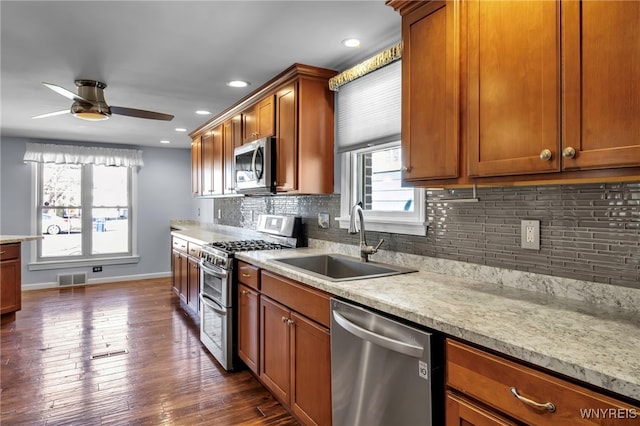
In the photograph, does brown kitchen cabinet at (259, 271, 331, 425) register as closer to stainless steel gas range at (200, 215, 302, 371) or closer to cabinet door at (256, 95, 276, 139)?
stainless steel gas range at (200, 215, 302, 371)

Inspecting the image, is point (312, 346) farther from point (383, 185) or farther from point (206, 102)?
point (206, 102)

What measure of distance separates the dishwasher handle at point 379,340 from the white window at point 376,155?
0.79 m

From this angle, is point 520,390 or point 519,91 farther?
point 519,91

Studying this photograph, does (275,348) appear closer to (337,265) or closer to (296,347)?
(296,347)

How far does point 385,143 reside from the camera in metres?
2.48

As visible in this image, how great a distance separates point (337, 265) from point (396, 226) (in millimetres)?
562

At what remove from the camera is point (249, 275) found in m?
2.71

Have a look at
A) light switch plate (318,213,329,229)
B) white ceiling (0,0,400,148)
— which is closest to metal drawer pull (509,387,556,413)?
white ceiling (0,0,400,148)

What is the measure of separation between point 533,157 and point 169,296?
202 inches

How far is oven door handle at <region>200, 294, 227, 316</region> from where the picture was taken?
2992 millimetres

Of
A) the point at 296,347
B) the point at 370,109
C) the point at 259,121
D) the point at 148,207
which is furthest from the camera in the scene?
the point at 148,207

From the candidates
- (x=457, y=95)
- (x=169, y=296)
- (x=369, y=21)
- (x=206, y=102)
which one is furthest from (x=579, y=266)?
(x=169, y=296)

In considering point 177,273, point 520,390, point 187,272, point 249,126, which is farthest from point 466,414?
point 177,273

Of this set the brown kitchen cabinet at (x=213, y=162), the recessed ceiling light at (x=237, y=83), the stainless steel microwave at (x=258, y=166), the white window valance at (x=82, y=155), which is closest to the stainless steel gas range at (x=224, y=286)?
the stainless steel microwave at (x=258, y=166)
